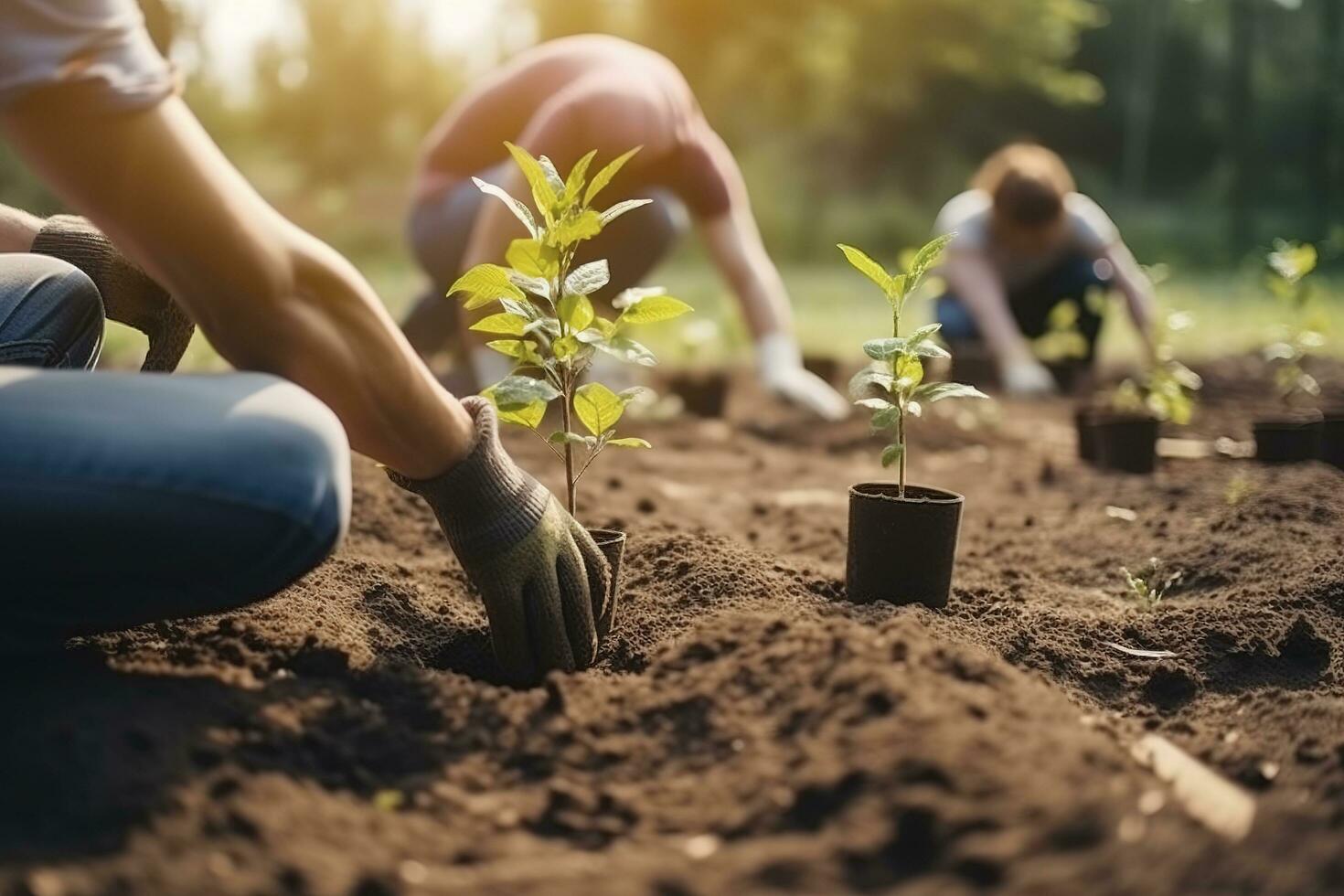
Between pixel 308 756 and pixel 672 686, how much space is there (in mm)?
499

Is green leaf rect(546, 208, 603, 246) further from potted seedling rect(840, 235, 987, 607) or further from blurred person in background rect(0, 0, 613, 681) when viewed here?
potted seedling rect(840, 235, 987, 607)

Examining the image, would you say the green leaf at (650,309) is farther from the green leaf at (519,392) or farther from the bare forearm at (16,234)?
the bare forearm at (16,234)

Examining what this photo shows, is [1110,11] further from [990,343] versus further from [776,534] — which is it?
[776,534]

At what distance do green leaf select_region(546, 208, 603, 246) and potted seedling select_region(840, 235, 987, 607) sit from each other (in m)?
0.47

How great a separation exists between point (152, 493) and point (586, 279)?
2.72 ft

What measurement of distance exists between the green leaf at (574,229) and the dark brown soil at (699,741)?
2.17ft

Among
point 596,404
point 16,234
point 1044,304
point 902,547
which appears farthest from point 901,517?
point 1044,304

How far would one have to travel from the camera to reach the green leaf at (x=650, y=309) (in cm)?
198

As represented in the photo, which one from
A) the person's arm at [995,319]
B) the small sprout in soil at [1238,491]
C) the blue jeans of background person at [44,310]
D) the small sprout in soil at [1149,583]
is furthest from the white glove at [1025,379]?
the blue jeans of background person at [44,310]

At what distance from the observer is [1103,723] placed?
Answer: 5.77ft

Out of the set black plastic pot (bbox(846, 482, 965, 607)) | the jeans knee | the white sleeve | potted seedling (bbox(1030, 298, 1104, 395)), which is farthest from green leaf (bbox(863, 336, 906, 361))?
the white sleeve

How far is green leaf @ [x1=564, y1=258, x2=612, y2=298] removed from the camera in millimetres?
1986

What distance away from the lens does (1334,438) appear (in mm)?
3623

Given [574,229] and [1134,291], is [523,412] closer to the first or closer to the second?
[574,229]
